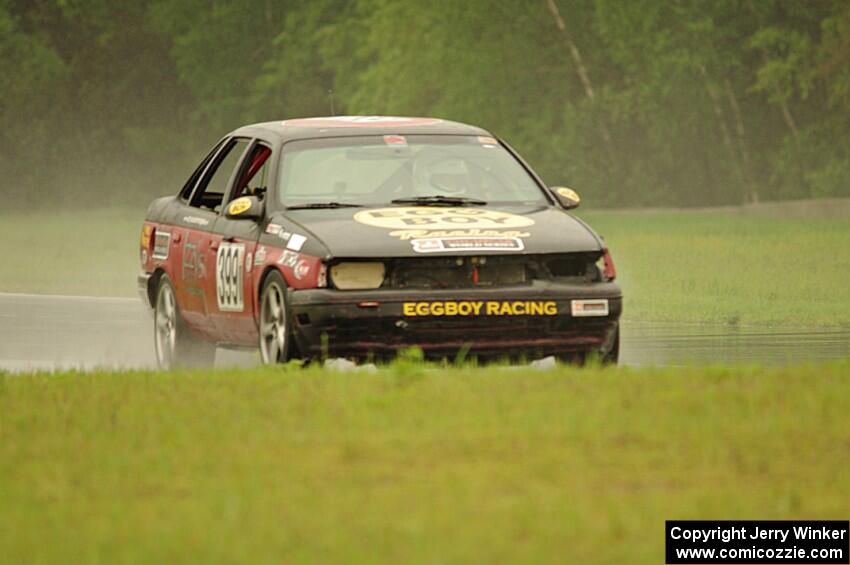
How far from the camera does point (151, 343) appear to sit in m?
17.7

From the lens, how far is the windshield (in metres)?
13.3

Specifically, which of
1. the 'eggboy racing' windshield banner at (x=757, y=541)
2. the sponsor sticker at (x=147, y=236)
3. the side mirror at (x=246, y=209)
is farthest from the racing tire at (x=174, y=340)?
the 'eggboy racing' windshield banner at (x=757, y=541)

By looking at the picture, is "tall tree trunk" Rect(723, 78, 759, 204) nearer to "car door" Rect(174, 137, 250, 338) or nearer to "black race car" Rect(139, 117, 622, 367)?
"car door" Rect(174, 137, 250, 338)

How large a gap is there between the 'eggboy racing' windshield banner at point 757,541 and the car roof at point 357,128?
7314mm

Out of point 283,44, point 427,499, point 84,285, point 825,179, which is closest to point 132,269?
point 84,285

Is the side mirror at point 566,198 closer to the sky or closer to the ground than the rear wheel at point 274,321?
closer to the sky

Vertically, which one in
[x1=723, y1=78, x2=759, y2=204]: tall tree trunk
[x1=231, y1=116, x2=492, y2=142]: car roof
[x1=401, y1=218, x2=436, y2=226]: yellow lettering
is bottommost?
[x1=401, y1=218, x2=436, y2=226]: yellow lettering

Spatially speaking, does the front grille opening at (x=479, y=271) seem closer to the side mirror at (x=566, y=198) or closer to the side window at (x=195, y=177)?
the side mirror at (x=566, y=198)

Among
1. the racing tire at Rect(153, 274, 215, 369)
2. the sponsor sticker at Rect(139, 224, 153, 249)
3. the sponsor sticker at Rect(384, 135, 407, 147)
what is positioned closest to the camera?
the sponsor sticker at Rect(384, 135, 407, 147)

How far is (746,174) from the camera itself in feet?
209

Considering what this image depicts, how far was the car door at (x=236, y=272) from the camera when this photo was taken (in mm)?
12891

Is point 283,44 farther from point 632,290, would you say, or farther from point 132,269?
point 632,290

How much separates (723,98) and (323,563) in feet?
196

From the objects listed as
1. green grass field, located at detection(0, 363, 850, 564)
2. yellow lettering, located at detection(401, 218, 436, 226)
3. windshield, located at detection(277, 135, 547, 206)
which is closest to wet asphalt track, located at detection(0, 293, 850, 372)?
windshield, located at detection(277, 135, 547, 206)
